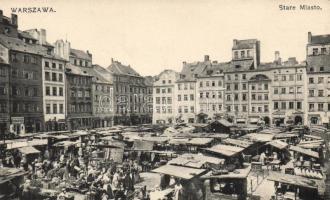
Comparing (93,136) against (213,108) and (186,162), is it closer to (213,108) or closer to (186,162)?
(186,162)

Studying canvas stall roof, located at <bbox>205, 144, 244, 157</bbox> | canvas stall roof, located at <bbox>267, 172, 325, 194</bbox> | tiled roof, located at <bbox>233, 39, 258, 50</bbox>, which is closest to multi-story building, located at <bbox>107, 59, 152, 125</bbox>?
tiled roof, located at <bbox>233, 39, 258, 50</bbox>

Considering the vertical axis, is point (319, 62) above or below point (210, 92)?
above

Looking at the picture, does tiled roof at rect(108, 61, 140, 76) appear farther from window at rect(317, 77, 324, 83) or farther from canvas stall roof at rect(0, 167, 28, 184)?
canvas stall roof at rect(0, 167, 28, 184)

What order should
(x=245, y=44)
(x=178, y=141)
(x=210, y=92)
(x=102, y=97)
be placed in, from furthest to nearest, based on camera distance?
(x=210, y=92), (x=245, y=44), (x=102, y=97), (x=178, y=141)

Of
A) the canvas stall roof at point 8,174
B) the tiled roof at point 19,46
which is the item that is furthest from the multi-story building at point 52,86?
the canvas stall roof at point 8,174

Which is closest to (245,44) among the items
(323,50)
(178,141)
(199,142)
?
(323,50)

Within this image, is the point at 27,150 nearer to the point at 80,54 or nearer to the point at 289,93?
the point at 80,54

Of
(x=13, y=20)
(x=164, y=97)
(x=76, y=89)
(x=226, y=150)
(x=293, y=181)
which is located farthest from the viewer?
(x=164, y=97)
